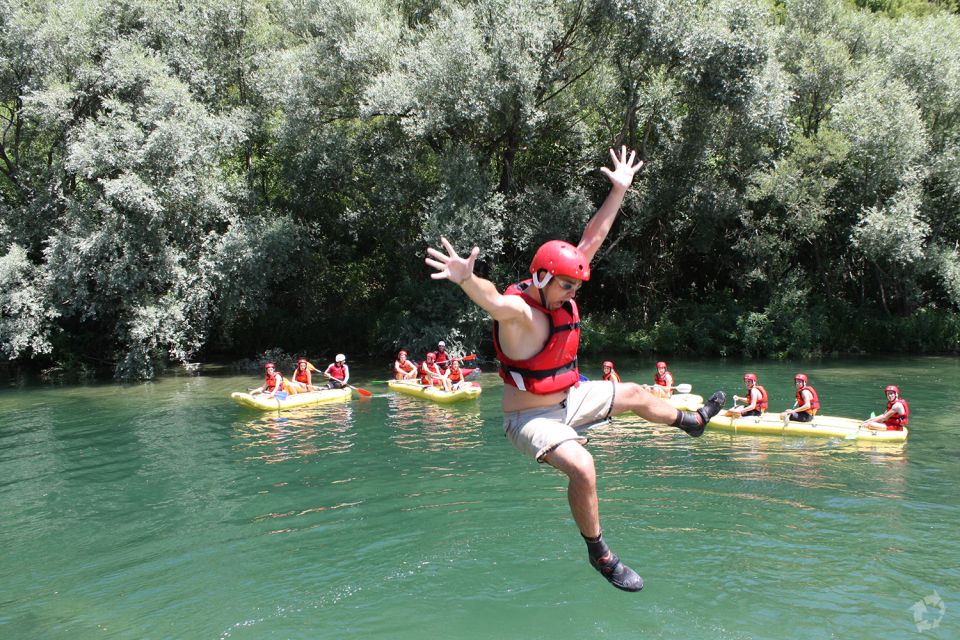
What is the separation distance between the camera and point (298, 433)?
45.1 feet

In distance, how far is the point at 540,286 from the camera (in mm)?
4555

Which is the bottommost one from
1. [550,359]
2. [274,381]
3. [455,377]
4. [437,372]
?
[455,377]

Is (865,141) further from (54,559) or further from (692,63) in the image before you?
(54,559)

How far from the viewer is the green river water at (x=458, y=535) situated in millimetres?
6137

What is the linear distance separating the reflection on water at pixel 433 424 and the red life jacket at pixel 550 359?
7465mm

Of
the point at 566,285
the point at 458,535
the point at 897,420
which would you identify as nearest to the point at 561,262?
the point at 566,285

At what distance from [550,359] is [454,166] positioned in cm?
1673

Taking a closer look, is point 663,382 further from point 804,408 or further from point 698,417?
point 698,417

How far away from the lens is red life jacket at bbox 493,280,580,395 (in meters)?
4.76

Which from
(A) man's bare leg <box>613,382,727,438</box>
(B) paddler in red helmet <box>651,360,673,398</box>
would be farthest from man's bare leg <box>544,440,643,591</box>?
(B) paddler in red helmet <box>651,360,673,398</box>

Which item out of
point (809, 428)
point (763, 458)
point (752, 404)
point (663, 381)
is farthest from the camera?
point (663, 381)

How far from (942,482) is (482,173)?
14.3 metres

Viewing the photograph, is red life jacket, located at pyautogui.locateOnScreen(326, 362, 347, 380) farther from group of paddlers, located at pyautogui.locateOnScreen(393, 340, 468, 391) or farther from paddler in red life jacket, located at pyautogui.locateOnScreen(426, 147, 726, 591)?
paddler in red life jacket, located at pyautogui.locateOnScreen(426, 147, 726, 591)

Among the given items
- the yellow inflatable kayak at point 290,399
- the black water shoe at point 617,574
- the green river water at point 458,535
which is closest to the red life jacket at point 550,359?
the black water shoe at point 617,574
